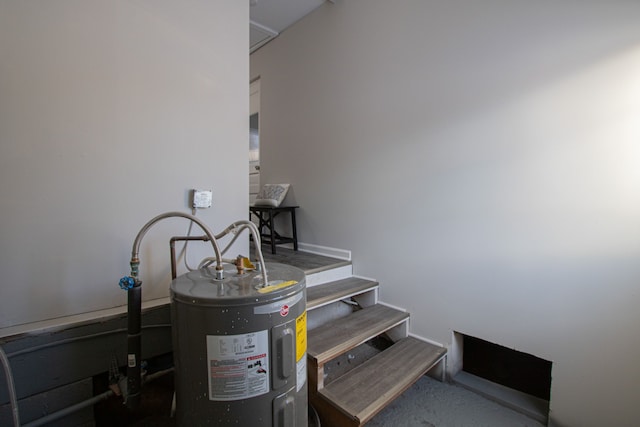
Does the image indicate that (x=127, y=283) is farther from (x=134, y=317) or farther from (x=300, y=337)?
(x=300, y=337)

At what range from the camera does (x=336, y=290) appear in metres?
2.17

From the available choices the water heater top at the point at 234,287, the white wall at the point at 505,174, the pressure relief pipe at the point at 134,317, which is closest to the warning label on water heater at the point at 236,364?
the water heater top at the point at 234,287

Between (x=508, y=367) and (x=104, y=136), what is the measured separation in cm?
279

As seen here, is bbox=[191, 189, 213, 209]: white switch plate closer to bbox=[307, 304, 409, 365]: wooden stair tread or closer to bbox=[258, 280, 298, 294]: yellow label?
bbox=[258, 280, 298, 294]: yellow label

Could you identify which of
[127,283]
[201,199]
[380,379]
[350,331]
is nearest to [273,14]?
[201,199]

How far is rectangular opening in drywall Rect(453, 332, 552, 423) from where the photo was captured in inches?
66.7

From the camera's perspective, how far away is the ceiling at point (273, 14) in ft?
9.09

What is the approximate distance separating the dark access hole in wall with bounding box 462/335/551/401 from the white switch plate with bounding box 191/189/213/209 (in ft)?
6.49

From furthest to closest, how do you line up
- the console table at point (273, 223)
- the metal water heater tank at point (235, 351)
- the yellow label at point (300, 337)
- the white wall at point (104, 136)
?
the console table at point (273, 223) → the white wall at point (104, 136) → the yellow label at point (300, 337) → the metal water heater tank at point (235, 351)

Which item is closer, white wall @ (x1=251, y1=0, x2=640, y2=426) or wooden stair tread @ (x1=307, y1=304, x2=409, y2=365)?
white wall @ (x1=251, y1=0, x2=640, y2=426)

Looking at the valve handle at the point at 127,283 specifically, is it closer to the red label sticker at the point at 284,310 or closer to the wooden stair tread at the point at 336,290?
the red label sticker at the point at 284,310

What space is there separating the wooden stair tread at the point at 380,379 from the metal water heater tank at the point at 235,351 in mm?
559

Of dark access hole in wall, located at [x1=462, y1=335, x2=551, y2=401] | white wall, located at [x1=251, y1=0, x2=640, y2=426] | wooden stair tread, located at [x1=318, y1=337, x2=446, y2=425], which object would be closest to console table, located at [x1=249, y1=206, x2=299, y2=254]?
white wall, located at [x1=251, y1=0, x2=640, y2=426]

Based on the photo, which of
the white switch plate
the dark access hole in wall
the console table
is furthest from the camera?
the console table
